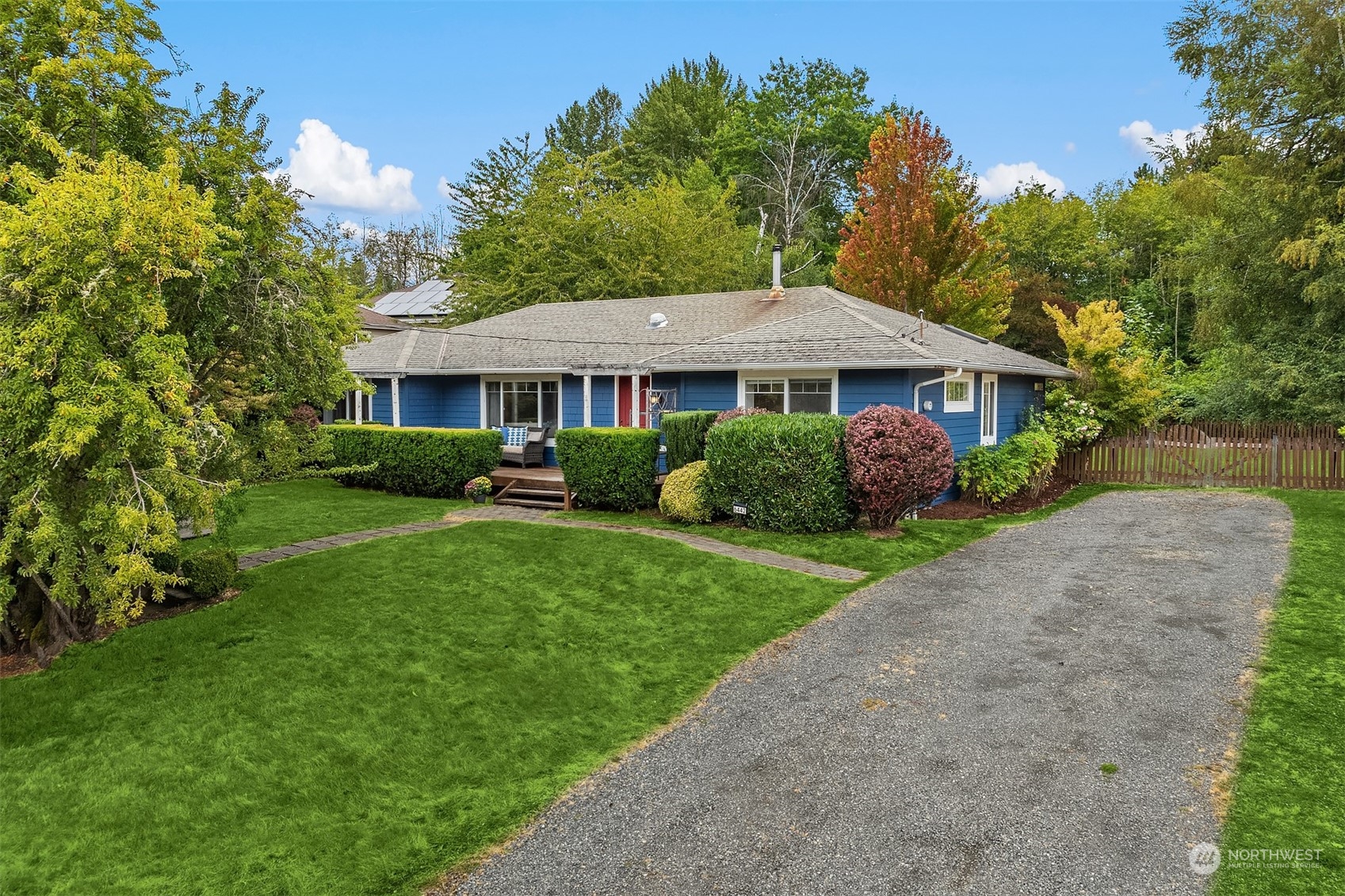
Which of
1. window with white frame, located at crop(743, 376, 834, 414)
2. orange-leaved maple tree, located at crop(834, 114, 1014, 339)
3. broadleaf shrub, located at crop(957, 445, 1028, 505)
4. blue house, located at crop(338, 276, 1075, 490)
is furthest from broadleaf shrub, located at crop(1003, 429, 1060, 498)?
orange-leaved maple tree, located at crop(834, 114, 1014, 339)

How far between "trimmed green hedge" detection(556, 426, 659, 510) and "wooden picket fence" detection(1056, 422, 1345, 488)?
11.1 meters

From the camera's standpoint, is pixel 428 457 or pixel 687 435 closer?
pixel 687 435

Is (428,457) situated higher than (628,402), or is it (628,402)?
(628,402)

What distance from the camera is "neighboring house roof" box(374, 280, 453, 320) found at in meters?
41.2

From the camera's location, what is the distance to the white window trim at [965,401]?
14.7 meters

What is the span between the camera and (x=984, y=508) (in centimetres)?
1463

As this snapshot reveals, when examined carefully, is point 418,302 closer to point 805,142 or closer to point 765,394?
point 805,142

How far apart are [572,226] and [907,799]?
92.4 feet

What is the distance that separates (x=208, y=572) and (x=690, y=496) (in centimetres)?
688

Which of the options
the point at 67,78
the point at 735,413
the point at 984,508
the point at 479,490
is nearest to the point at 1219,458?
the point at 984,508

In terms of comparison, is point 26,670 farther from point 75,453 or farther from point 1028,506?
point 1028,506

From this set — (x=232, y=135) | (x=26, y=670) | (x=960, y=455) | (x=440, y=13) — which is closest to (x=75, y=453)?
(x=26, y=670)

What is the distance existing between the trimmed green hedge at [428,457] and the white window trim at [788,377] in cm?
516

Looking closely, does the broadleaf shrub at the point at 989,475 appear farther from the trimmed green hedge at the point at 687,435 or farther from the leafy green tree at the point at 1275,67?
the leafy green tree at the point at 1275,67
